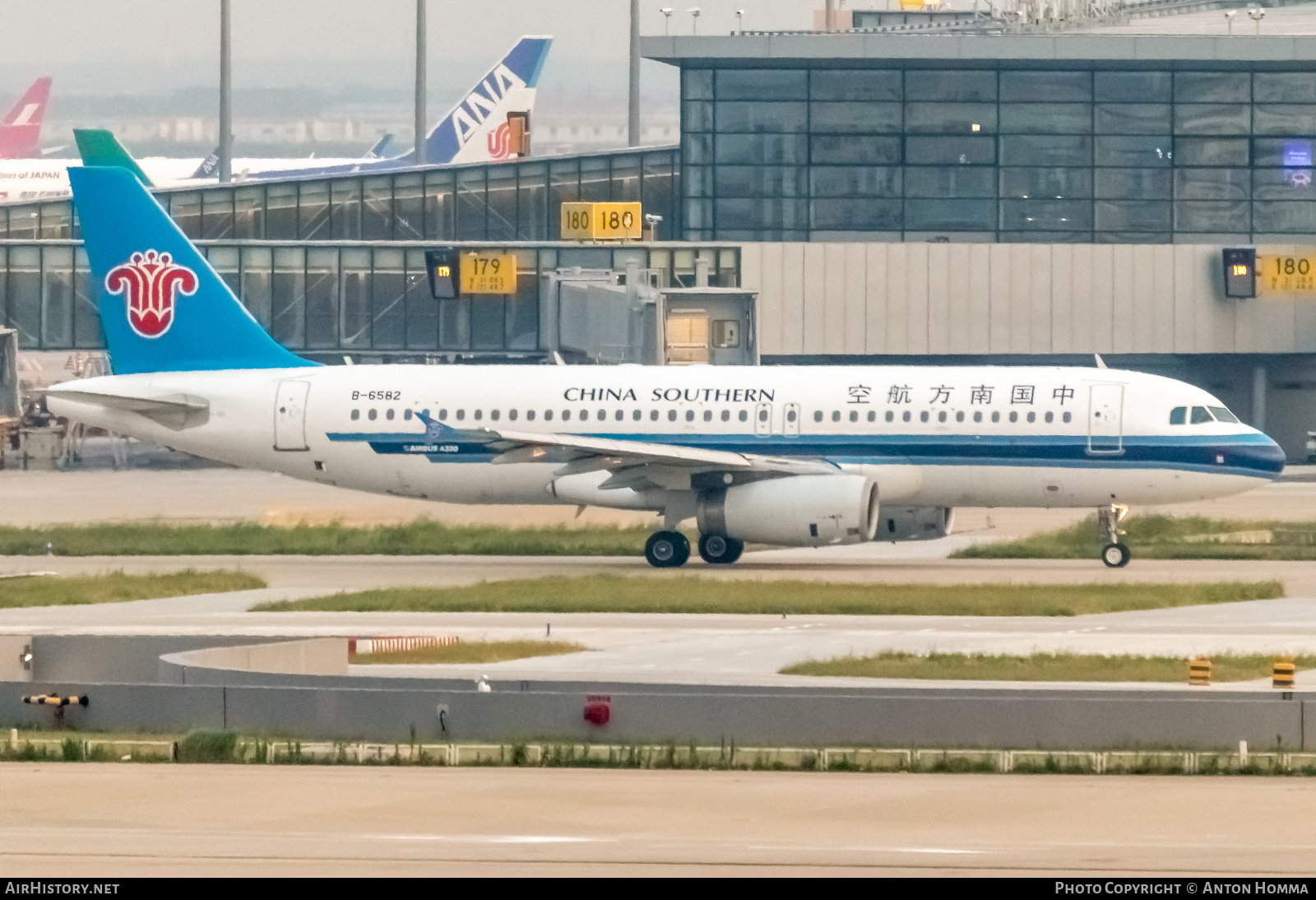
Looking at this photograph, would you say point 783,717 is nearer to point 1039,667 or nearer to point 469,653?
point 1039,667

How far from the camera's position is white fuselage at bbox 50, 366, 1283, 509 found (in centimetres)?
4069

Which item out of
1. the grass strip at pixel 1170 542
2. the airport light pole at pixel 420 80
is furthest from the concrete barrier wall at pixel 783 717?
the airport light pole at pixel 420 80

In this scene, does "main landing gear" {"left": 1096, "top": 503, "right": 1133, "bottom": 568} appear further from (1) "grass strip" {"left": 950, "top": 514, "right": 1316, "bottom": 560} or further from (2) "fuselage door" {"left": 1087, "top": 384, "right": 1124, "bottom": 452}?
(2) "fuselage door" {"left": 1087, "top": 384, "right": 1124, "bottom": 452}

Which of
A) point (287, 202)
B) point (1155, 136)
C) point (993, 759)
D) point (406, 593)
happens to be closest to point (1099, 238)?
point (1155, 136)

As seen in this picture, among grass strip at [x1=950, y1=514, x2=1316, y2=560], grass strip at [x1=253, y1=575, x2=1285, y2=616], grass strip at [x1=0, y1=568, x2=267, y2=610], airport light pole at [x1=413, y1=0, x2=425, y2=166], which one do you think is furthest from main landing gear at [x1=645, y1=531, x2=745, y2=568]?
airport light pole at [x1=413, y1=0, x2=425, y2=166]

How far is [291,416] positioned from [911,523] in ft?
39.1

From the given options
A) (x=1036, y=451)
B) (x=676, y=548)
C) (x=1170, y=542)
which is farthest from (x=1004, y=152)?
(x=676, y=548)

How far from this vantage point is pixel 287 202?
273ft

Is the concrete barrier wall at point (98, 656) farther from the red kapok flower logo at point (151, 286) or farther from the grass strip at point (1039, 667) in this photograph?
the red kapok flower logo at point (151, 286)

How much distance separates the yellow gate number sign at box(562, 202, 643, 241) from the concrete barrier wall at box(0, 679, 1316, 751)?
48.9m

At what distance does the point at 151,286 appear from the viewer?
44.0 meters

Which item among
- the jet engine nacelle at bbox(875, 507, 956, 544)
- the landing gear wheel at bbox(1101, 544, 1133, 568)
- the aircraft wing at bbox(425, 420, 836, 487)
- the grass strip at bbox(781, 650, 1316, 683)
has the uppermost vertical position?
the aircraft wing at bbox(425, 420, 836, 487)

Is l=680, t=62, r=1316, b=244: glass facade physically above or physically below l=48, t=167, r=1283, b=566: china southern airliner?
above
